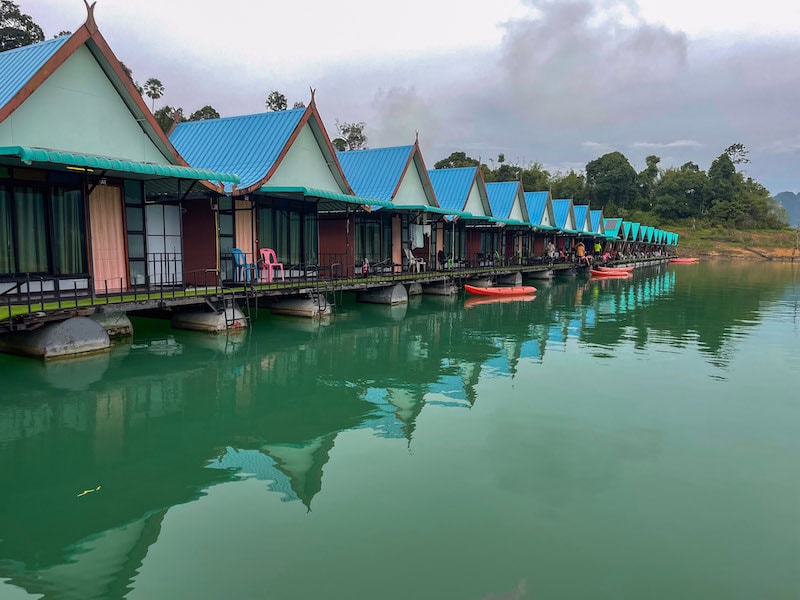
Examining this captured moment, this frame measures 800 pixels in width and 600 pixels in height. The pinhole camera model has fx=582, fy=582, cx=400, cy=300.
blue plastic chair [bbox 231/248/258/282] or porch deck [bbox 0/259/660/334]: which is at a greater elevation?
blue plastic chair [bbox 231/248/258/282]

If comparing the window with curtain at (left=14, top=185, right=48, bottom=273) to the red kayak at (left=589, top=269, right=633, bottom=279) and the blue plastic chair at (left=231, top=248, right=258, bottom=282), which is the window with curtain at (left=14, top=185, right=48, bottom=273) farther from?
the red kayak at (left=589, top=269, right=633, bottom=279)

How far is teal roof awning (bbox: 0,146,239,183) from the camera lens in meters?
10.4

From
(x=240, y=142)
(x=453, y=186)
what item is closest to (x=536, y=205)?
(x=453, y=186)

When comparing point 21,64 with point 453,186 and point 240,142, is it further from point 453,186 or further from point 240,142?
point 453,186

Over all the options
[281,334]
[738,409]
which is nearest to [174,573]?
[738,409]

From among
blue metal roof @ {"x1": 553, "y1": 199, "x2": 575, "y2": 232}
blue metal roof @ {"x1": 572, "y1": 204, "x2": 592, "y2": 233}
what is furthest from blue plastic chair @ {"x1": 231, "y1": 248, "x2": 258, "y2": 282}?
blue metal roof @ {"x1": 572, "y1": 204, "x2": 592, "y2": 233}

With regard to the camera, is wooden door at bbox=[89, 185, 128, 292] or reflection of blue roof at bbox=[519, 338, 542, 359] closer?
wooden door at bbox=[89, 185, 128, 292]

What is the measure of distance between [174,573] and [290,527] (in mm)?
1135

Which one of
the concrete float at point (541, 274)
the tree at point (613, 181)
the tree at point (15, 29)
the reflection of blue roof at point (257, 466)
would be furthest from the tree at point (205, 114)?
the tree at point (613, 181)

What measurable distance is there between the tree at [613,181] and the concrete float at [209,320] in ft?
353

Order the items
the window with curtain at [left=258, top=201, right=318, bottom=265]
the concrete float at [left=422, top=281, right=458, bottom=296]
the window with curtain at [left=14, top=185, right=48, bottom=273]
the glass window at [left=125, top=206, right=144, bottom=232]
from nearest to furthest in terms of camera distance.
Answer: the window with curtain at [left=14, top=185, right=48, bottom=273]
the glass window at [left=125, top=206, right=144, bottom=232]
the window with curtain at [left=258, top=201, right=318, bottom=265]
the concrete float at [left=422, top=281, right=458, bottom=296]

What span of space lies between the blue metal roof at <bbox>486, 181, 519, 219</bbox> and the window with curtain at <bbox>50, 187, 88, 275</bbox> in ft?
92.8

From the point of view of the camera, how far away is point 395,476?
695 centimetres

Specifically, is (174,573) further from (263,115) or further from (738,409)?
(263,115)
